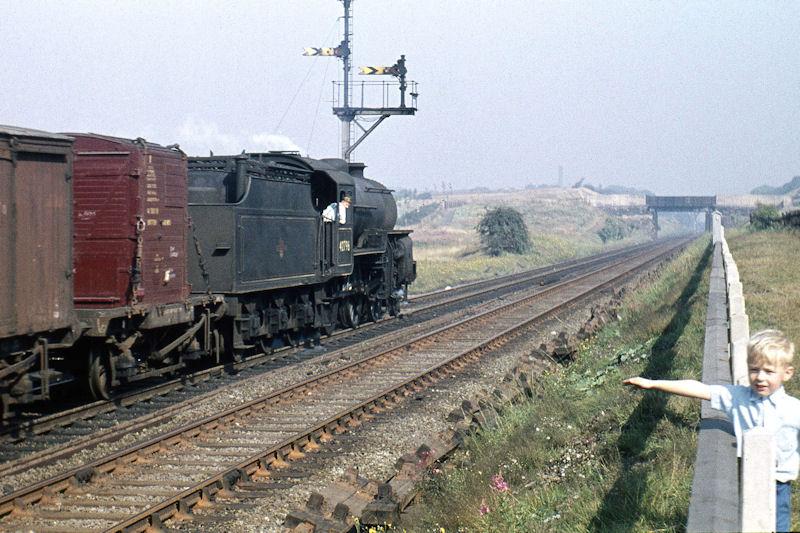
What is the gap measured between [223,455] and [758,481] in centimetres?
700

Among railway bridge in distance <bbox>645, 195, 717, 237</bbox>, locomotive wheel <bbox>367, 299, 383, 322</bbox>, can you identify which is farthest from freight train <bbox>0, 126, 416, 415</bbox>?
A: railway bridge in distance <bbox>645, 195, 717, 237</bbox>

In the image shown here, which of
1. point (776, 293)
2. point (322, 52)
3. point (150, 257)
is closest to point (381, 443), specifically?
point (150, 257)

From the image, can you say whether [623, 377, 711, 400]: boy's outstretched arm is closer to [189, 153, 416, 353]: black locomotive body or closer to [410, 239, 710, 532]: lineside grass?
[410, 239, 710, 532]: lineside grass

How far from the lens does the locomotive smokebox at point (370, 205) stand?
66.2 ft

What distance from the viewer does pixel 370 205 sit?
20.8 meters

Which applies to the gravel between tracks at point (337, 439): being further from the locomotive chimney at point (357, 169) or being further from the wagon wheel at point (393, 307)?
the locomotive chimney at point (357, 169)

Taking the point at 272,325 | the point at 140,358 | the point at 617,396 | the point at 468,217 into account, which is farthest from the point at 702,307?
the point at 468,217

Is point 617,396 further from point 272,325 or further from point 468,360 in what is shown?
point 272,325

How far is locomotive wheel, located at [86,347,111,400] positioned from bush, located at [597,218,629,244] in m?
86.9

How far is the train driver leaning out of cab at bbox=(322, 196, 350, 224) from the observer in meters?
17.8

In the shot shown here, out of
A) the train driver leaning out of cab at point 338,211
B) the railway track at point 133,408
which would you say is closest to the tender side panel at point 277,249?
the train driver leaning out of cab at point 338,211

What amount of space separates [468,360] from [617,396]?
664 centimetres

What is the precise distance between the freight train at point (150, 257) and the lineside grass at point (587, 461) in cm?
486

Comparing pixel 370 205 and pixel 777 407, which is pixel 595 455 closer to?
pixel 777 407
